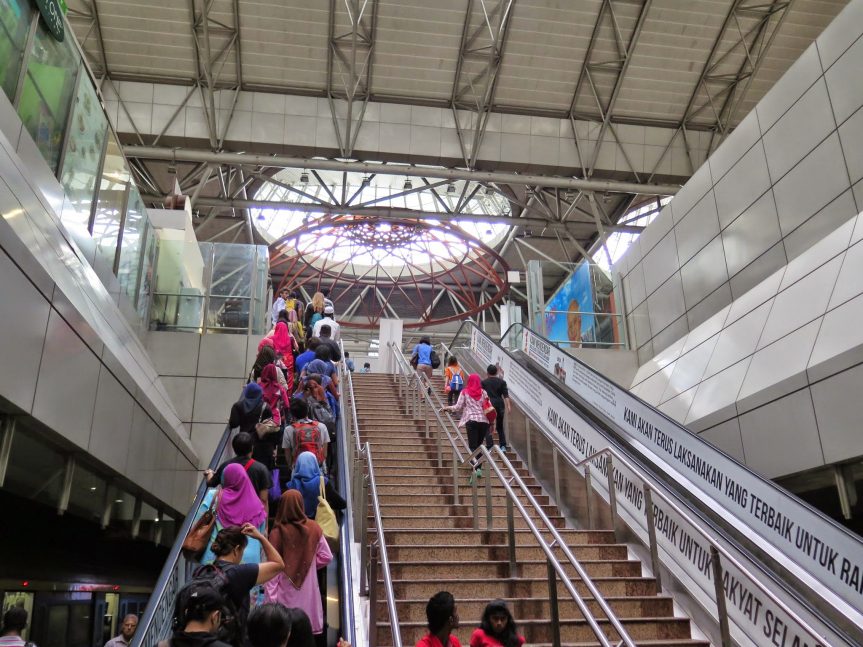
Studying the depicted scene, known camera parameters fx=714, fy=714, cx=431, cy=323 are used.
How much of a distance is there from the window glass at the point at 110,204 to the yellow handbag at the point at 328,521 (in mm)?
6882

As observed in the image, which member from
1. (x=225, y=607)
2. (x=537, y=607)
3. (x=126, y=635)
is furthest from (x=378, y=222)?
(x=225, y=607)

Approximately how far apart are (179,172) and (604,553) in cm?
2315

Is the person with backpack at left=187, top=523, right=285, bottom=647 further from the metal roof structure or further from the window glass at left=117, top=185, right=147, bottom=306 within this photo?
the metal roof structure

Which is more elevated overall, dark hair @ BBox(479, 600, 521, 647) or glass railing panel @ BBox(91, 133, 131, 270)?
glass railing panel @ BBox(91, 133, 131, 270)

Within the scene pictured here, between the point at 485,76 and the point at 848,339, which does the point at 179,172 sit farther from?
the point at 848,339

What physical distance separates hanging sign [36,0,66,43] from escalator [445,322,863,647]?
7890 mm

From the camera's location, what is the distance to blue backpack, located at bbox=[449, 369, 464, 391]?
12.7 metres

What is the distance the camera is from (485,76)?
21844 millimetres

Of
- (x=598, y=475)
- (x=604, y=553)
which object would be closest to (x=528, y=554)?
(x=604, y=553)

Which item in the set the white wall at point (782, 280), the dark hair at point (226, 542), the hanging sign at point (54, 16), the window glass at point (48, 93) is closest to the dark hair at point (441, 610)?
the dark hair at point (226, 542)

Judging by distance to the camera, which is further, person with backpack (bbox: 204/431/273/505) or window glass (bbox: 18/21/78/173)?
window glass (bbox: 18/21/78/173)

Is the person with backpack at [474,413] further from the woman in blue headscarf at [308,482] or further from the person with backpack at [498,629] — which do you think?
the person with backpack at [498,629]

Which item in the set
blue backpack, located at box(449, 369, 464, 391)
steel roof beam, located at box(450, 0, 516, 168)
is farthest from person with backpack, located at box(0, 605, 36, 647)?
steel roof beam, located at box(450, 0, 516, 168)

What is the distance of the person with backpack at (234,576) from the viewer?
10.5 ft
